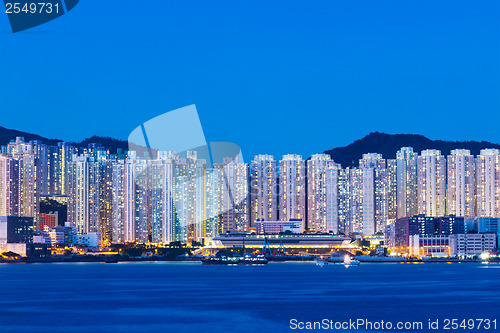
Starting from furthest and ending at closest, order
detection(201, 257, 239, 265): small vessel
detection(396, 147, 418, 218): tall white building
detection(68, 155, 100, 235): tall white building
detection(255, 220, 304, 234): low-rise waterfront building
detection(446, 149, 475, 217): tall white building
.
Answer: detection(255, 220, 304, 234): low-rise waterfront building
detection(68, 155, 100, 235): tall white building
detection(396, 147, 418, 218): tall white building
detection(446, 149, 475, 217): tall white building
detection(201, 257, 239, 265): small vessel

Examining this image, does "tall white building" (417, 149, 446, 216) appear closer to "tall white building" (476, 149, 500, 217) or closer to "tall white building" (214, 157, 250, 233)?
"tall white building" (476, 149, 500, 217)

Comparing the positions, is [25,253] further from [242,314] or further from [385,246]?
[242,314]

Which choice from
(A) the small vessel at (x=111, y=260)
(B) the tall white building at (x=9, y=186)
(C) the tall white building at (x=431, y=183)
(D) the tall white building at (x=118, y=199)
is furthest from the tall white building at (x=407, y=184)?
(B) the tall white building at (x=9, y=186)

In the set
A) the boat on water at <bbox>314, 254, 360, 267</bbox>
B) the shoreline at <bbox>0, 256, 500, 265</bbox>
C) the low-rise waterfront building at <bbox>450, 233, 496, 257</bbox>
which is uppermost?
the low-rise waterfront building at <bbox>450, 233, 496, 257</bbox>

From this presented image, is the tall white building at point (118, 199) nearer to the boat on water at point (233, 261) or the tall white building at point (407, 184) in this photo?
the boat on water at point (233, 261)

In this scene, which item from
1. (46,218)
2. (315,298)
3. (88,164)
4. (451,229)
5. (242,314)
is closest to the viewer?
(242,314)

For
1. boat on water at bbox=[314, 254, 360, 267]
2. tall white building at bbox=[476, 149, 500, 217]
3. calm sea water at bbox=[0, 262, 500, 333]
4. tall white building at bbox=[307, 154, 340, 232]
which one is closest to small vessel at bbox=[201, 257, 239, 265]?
boat on water at bbox=[314, 254, 360, 267]

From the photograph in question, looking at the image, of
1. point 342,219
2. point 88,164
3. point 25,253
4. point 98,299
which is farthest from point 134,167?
point 98,299
